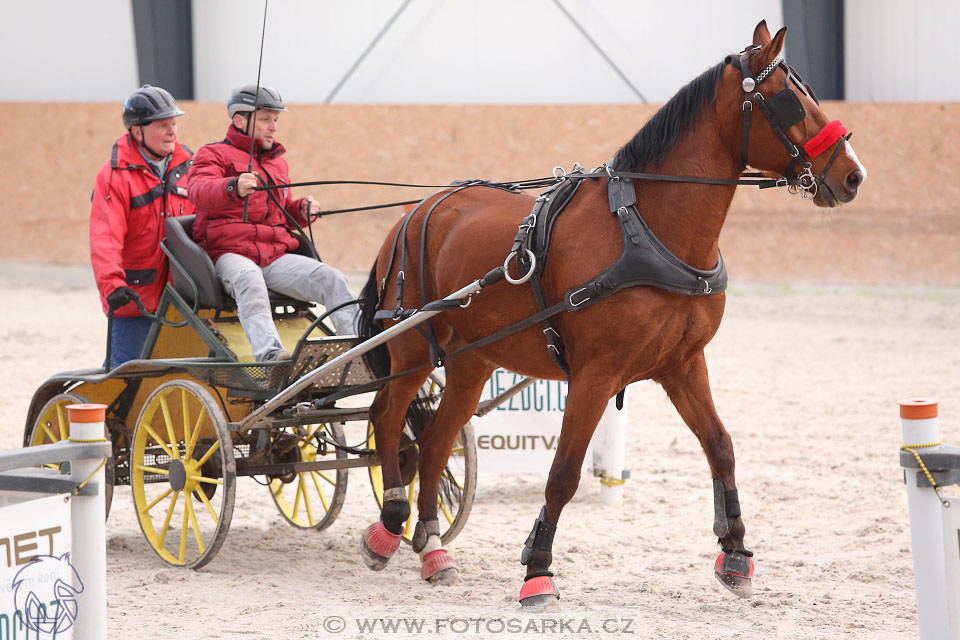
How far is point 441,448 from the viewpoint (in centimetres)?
428

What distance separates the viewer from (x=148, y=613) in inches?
144

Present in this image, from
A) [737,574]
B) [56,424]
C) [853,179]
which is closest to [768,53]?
[853,179]

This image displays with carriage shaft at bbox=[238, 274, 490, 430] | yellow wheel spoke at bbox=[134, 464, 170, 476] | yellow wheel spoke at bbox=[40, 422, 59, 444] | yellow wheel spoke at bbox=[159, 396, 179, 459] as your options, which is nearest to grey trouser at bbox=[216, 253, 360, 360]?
carriage shaft at bbox=[238, 274, 490, 430]

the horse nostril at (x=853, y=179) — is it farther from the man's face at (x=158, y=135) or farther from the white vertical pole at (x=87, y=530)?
the man's face at (x=158, y=135)

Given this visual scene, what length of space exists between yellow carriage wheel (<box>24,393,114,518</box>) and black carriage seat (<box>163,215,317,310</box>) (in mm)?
622

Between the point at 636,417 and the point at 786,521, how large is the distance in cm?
243

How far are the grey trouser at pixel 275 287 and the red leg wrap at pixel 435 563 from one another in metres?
0.94

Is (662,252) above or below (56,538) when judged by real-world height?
above

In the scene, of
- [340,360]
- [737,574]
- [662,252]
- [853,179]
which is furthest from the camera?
[340,360]

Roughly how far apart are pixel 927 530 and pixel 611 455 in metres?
2.78

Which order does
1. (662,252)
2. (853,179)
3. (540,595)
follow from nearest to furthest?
(853,179) → (662,252) → (540,595)

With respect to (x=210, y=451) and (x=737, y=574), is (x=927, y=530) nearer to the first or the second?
(x=737, y=574)

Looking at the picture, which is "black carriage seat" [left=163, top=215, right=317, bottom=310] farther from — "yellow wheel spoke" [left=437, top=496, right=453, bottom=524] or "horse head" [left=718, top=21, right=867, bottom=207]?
"horse head" [left=718, top=21, right=867, bottom=207]

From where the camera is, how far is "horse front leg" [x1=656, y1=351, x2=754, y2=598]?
370 centimetres
